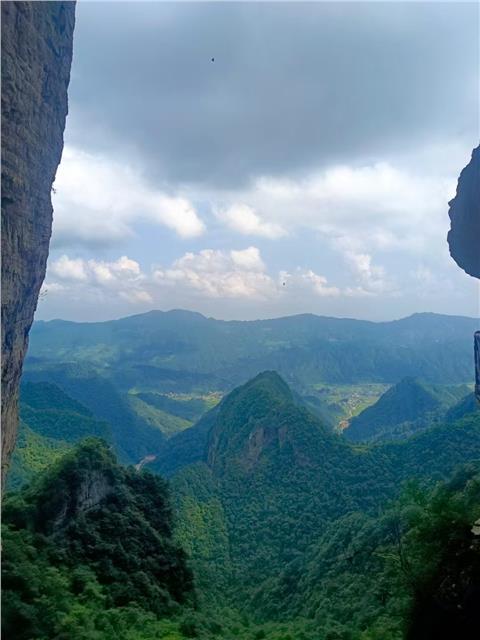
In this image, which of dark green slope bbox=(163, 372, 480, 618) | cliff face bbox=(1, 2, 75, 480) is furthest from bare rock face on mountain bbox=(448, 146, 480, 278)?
dark green slope bbox=(163, 372, 480, 618)

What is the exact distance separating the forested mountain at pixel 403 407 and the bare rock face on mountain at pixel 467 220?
4199 inches

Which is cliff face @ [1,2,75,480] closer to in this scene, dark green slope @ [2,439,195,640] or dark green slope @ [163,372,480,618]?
dark green slope @ [2,439,195,640]

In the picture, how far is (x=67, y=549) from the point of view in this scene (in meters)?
24.7

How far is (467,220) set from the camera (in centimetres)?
2855

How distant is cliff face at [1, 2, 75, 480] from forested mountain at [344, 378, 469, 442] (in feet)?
403

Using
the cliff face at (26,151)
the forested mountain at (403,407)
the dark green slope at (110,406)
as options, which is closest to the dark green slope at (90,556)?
the cliff face at (26,151)

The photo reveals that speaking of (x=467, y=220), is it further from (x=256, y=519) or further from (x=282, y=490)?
(x=282, y=490)

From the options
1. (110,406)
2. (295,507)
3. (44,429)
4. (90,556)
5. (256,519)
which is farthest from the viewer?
(110,406)

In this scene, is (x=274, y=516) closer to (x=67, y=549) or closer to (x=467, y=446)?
(x=467, y=446)

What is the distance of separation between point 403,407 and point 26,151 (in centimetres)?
14305

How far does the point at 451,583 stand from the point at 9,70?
20932 millimetres

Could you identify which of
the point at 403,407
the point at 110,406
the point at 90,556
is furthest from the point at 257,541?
the point at 110,406

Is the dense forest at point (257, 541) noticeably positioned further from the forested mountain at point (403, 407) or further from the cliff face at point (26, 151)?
the forested mountain at point (403, 407)

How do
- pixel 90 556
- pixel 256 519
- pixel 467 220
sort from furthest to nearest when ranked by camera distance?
pixel 256 519 → pixel 467 220 → pixel 90 556
